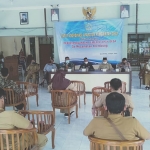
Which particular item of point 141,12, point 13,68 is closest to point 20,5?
point 13,68

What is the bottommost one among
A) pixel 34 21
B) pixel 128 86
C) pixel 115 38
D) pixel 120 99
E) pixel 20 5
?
pixel 128 86

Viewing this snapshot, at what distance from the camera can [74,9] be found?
7.45 meters

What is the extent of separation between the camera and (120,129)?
1871 mm

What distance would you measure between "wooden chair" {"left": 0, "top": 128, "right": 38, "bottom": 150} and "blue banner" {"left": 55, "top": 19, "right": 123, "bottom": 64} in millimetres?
5475

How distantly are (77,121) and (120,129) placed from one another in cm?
259

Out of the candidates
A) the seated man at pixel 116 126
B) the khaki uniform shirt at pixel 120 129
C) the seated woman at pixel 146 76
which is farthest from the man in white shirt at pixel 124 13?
the khaki uniform shirt at pixel 120 129

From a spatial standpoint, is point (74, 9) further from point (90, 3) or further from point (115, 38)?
point (115, 38)

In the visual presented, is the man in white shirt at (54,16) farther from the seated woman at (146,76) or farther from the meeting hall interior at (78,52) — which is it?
the seated woman at (146,76)

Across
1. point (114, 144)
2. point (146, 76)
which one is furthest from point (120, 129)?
point (146, 76)

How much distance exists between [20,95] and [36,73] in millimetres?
3649

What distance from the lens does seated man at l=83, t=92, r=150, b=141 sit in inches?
73.7

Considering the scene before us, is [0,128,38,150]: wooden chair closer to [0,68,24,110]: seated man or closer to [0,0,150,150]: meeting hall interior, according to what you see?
[0,0,150,150]: meeting hall interior

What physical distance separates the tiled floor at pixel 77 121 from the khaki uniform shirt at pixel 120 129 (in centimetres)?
149

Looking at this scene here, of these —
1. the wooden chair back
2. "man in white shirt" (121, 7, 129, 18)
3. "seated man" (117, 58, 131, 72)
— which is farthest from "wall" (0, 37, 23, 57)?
the wooden chair back
